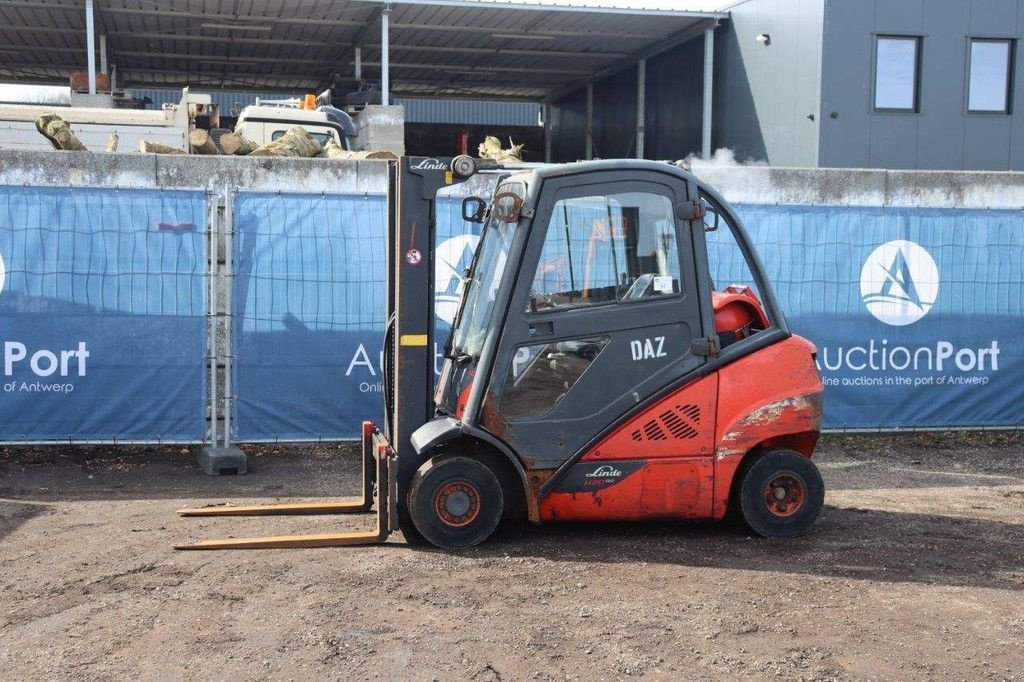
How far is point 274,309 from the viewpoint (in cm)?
939

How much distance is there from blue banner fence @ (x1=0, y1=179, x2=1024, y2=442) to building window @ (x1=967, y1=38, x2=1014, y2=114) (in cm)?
1239

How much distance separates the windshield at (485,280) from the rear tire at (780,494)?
1.86m

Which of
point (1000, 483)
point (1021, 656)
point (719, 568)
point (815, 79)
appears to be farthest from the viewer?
point (815, 79)

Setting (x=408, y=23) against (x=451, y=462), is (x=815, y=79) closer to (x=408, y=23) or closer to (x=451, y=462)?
(x=408, y=23)

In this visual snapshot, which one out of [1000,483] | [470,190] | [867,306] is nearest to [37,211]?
[470,190]

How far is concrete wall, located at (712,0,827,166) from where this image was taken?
66.9 feet

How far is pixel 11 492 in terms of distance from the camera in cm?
805

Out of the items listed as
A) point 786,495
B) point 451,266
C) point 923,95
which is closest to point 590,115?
point 923,95

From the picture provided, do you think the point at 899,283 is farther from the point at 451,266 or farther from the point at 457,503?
the point at 457,503

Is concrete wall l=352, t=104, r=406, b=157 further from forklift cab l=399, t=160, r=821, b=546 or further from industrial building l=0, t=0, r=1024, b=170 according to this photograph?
forklift cab l=399, t=160, r=821, b=546

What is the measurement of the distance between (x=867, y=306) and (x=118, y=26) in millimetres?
19700

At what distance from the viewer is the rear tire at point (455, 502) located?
6199 mm

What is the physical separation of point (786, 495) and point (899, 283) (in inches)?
173

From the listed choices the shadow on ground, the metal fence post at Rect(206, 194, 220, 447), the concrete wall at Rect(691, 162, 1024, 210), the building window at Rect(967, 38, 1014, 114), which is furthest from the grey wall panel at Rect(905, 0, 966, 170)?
the metal fence post at Rect(206, 194, 220, 447)
